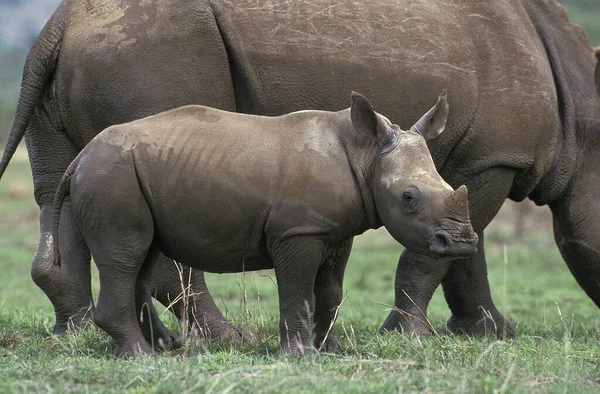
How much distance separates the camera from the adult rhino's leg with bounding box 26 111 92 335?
6.46 m

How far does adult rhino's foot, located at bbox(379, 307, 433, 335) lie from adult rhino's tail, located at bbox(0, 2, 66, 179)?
2534mm

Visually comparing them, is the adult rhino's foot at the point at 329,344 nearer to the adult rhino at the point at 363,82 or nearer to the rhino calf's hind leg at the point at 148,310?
the adult rhino at the point at 363,82

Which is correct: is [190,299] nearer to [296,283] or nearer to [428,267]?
[296,283]

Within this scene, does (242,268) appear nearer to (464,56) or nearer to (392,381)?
(392,381)

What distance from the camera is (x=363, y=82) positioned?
6.91m

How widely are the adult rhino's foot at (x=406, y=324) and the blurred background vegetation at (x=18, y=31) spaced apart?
640 inches

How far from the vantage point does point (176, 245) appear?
5.65 m

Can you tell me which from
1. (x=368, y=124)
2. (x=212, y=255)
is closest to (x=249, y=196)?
(x=212, y=255)

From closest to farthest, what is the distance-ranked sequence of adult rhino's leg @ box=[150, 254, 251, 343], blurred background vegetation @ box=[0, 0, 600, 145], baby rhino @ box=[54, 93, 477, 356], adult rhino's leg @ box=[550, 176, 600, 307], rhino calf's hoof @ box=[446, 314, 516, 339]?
baby rhino @ box=[54, 93, 477, 356] < adult rhino's leg @ box=[150, 254, 251, 343] < adult rhino's leg @ box=[550, 176, 600, 307] < rhino calf's hoof @ box=[446, 314, 516, 339] < blurred background vegetation @ box=[0, 0, 600, 145]

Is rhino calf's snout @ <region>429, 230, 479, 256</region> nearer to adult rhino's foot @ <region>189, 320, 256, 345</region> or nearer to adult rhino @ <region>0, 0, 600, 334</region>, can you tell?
adult rhino @ <region>0, 0, 600, 334</region>

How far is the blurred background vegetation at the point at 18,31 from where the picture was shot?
47.4 meters

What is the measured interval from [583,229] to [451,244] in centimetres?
271

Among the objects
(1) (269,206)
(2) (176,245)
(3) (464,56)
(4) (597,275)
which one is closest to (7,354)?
(2) (176,245)

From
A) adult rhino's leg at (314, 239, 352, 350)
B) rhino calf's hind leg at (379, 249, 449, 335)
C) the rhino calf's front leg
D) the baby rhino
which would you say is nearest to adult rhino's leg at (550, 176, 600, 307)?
rhino calf's hind leg at (379, 249, 449, 335)
